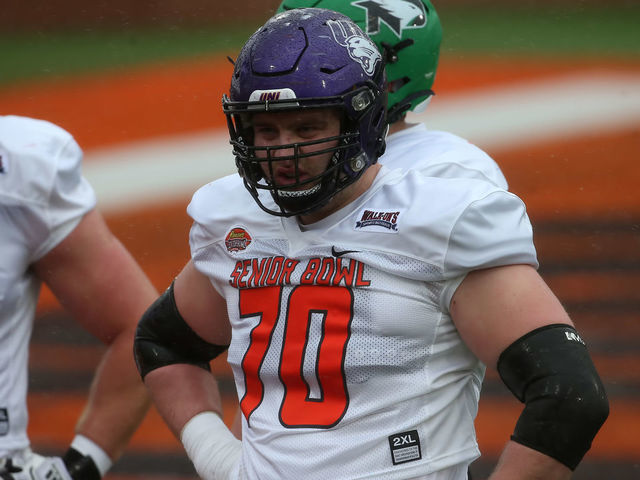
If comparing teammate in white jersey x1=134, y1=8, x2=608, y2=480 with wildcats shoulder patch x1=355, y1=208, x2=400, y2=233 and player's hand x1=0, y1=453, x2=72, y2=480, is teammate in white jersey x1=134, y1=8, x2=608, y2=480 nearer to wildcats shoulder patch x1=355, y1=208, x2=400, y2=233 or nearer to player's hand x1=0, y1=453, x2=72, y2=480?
A: wildcats shoulder patch x1=355, y1=208, x2=400, y2=233

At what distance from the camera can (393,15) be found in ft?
9.37

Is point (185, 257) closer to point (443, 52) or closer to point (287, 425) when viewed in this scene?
point (443, 52)

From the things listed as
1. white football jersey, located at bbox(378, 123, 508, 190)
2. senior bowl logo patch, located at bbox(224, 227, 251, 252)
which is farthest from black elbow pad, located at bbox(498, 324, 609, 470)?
white football jersey, located at bbox(378, 123, 508, 190)

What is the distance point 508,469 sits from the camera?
174cm

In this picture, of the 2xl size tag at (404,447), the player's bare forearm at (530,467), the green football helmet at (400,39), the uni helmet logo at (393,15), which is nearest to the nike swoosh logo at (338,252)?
the 2xl size tag at (404,447)

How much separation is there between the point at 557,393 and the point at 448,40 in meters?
7.35

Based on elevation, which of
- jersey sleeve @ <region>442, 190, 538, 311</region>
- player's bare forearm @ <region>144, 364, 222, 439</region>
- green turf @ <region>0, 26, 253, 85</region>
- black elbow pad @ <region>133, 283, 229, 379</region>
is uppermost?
jersey sleeve @ <region>442, 190, 538, 311</region>

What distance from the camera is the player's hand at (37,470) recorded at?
2619mm

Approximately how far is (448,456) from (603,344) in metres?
3.48

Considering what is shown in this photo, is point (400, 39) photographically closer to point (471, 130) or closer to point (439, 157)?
point (439, 157)

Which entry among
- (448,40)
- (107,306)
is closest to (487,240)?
(107,306)

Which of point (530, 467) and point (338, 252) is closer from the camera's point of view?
point (530, 467)

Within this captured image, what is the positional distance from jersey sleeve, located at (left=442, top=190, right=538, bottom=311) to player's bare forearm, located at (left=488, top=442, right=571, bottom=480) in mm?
303

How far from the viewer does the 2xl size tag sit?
1871mm
